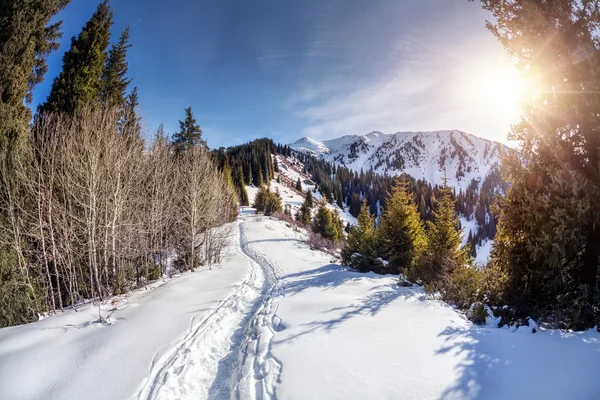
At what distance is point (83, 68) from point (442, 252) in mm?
18374

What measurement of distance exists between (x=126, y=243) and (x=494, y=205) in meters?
14.1

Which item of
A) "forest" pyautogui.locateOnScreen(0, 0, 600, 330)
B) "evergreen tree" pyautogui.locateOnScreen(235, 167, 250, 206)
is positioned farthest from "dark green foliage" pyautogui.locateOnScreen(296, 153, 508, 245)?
"forest" pyautogui.locateOnScreen(0, 0, 600, 330)

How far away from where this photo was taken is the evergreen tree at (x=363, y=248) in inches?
616

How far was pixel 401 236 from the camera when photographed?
15352 millimetres

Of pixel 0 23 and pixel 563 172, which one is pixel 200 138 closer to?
pixel 0 23

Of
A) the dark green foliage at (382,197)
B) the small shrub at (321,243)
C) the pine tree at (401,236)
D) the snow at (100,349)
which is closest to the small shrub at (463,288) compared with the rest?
the pine tree at (401,236)

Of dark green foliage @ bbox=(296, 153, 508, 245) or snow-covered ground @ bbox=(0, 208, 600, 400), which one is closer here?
snow-covered ground @ bbox=(0, 208, 600, 400)

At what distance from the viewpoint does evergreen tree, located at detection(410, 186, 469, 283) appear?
34.6 feet

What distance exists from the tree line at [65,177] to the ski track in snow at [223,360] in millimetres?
5933

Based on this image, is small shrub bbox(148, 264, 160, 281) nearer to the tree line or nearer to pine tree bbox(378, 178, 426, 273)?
the tree line

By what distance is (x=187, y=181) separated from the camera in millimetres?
16625

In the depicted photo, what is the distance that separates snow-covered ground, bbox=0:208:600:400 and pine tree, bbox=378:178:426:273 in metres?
6.90

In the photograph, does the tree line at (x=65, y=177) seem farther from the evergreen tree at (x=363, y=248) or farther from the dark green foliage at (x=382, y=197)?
the dark green foliage at (x=382, y=197)

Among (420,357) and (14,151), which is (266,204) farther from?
(420,357)
